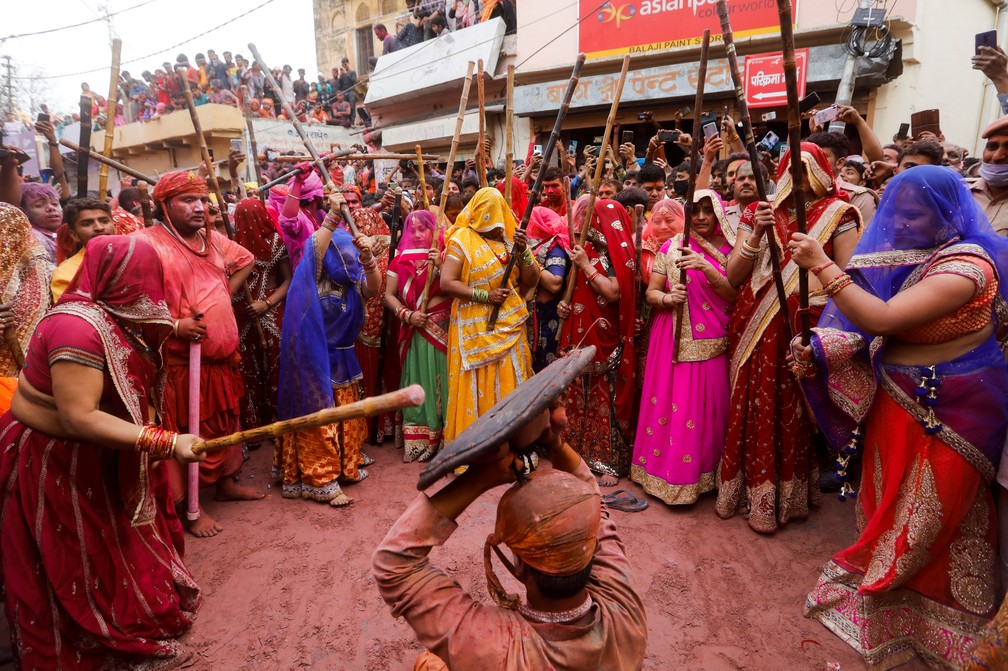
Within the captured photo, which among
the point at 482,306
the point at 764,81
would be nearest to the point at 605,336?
the point at 482,306

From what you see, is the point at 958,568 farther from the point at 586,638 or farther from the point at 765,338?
the point at 586,638

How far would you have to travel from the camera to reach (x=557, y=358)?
4176 mm

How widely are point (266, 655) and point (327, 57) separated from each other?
93.3ft

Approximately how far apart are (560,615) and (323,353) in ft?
9.92

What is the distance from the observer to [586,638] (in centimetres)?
150

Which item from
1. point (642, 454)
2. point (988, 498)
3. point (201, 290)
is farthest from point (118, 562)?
point (988, 498)

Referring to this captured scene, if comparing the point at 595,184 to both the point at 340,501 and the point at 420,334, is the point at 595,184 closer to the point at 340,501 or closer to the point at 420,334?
the point at 420,334

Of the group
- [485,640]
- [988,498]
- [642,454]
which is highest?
[485,640]

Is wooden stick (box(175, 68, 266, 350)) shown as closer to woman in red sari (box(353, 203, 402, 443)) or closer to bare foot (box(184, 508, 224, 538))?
woman in red sari (box(353, 203, 402, 443))

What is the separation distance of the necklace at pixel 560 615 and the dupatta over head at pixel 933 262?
1.86 metres

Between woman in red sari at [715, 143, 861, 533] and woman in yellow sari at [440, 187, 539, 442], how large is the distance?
1555 millimetres

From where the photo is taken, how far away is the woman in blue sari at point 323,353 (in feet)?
13.3

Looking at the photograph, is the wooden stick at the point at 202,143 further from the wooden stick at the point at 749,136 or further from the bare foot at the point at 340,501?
the wooden stick at the point at 749,136

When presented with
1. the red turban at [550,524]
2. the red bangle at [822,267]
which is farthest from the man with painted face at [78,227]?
the red bangle at [822,267]
